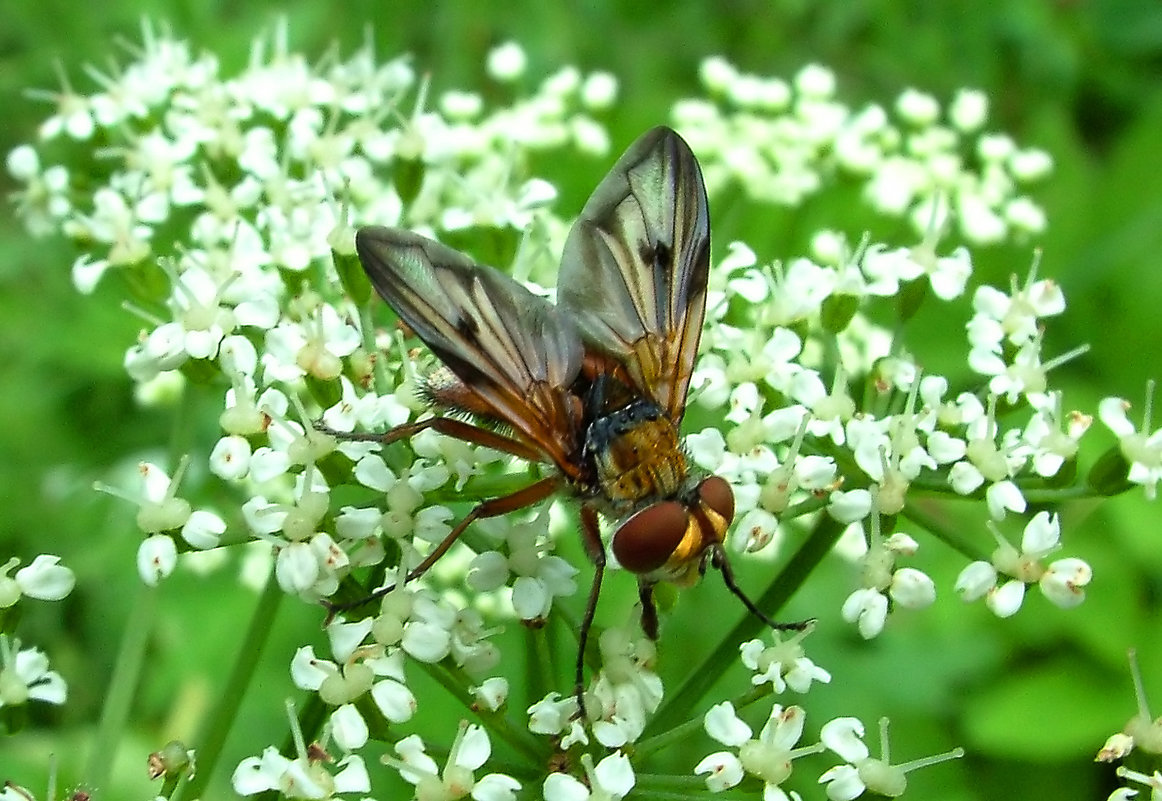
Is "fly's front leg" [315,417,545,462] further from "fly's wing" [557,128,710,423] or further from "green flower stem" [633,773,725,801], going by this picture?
"green flower stem" [633,773,725,801]

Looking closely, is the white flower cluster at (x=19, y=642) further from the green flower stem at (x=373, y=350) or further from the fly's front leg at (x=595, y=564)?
the fly's front leg at (x=595, y=564)

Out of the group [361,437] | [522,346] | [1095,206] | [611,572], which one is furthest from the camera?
[1095,206]

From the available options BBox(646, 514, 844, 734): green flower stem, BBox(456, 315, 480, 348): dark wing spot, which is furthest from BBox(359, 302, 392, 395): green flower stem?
BBox(646, 514, 844, 734): green flower stem

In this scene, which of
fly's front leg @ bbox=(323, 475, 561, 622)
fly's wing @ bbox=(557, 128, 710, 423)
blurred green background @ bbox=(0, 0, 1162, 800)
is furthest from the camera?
blurred green background @ bbox=(0, 0, 1162, 800)

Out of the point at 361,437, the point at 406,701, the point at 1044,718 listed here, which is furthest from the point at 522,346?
the point at 1044,718

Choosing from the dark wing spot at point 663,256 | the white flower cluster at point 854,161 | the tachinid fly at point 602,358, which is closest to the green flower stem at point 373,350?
the tachinid fly at point 602,358

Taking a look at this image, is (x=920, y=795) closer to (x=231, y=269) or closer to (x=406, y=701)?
(x=406, y=701)

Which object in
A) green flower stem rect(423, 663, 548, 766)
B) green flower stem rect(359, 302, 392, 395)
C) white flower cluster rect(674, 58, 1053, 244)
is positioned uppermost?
white flower cluster rect(674, 58, 1053, 244)

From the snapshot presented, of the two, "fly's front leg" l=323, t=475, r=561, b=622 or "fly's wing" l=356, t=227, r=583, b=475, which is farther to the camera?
"fly's front leg" l=323, t=475, r=561, b=622
